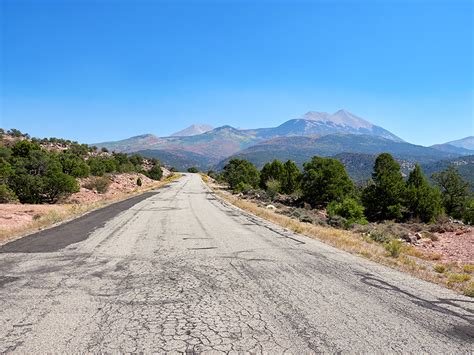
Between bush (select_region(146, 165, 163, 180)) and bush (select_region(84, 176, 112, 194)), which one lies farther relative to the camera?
bush (select_region(146, 165, 163, 180))

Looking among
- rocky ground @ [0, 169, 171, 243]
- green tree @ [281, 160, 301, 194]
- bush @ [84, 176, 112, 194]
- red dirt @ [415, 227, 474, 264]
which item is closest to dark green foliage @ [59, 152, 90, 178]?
rocky ground @ [0, 169, 171, 243]

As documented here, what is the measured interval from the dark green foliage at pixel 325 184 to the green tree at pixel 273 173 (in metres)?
12.9

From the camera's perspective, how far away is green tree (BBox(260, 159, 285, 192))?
6794 centimetres

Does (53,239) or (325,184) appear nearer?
(53,239)

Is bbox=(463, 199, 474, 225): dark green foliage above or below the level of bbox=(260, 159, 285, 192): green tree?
below

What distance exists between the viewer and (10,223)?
20.4 m

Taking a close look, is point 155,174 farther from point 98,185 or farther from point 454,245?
point 454,245

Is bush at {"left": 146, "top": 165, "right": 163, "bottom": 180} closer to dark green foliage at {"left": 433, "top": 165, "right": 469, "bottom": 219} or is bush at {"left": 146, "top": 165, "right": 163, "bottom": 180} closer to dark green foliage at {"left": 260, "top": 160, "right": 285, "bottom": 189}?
dark green foliage at {"left": 260, "top": 160, "right": 285, "bottom": 189}

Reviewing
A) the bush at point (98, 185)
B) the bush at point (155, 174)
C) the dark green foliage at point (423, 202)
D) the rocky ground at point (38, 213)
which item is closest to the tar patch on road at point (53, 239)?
the rocky ground at point (38, 213)

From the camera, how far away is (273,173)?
6912 centimetres

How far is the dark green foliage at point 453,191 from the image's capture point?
54.8 meters

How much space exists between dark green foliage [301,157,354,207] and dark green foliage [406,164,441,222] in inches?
397

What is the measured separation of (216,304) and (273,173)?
2497 inches

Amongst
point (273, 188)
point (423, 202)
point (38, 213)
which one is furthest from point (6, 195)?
point (423, 202)
